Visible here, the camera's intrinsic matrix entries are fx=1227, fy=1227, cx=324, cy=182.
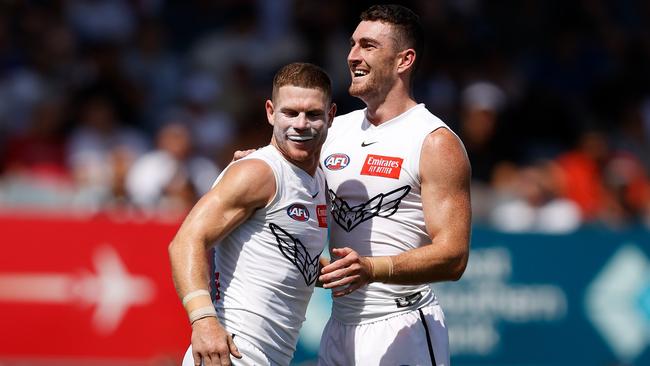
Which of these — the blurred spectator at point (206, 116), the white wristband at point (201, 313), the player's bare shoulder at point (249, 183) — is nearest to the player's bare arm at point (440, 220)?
the player's bare shoulder at point (249, 183)

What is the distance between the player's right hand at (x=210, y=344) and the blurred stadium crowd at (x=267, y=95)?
6.34 meters

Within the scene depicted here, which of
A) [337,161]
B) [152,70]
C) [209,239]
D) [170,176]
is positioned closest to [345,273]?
[209,239]

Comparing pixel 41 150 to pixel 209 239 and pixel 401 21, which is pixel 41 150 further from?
pixel 209 239

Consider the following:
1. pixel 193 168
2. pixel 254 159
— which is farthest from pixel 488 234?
pixel 254 159

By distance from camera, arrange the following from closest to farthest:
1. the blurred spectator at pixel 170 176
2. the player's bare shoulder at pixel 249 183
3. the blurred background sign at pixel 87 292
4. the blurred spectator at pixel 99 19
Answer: the player's bare shoulder at pixel 249 183
the blurred background sign at pixel 87 292
the blurred spectator at pixel 170 176
the blurred spectator at pixel 99 19

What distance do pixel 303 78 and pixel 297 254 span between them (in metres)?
0.87

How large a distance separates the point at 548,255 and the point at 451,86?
11.0 feet

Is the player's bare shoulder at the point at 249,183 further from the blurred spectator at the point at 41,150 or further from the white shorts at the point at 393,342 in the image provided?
the blurred spectator at the point at 41,150

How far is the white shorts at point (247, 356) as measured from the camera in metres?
5.79

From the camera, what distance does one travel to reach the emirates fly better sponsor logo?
6410 millimetres

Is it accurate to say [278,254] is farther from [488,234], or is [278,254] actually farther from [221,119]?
[221,119]

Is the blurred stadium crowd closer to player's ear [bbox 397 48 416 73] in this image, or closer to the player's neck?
the player's neck

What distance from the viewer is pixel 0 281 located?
1145cm

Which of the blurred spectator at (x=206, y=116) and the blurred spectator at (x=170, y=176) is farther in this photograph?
the blurred spectator at (x=206, y=116)
